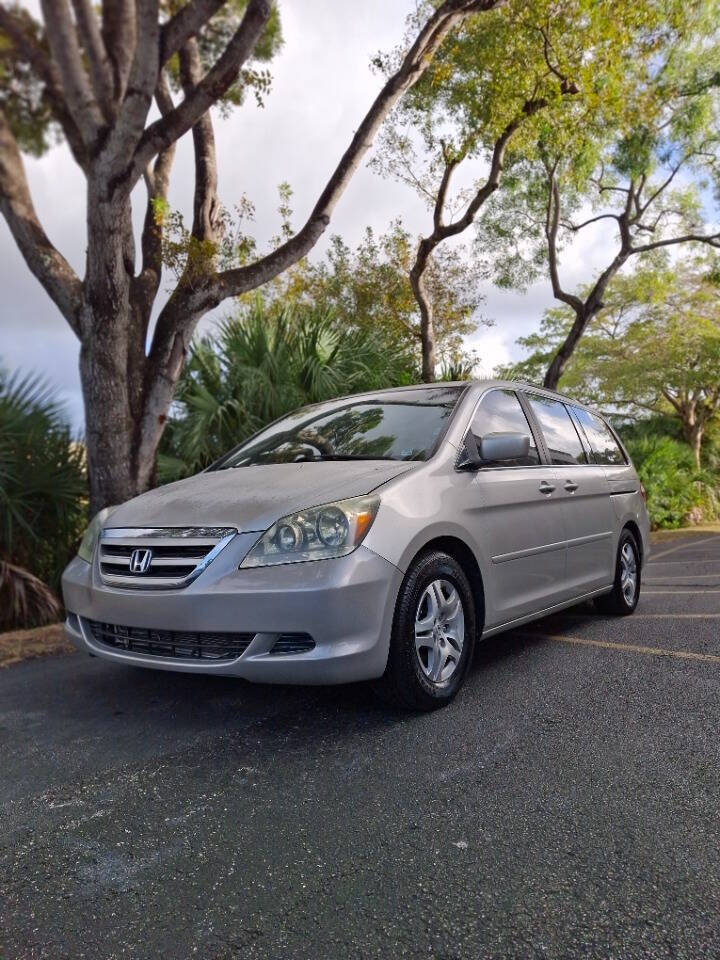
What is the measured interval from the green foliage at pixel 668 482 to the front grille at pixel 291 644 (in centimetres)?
1668

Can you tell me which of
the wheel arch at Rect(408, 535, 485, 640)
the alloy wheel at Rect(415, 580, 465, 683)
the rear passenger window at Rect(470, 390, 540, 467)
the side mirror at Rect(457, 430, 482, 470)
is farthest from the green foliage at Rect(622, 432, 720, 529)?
the alloy wheel at Rect(415, 580, 465, 683)

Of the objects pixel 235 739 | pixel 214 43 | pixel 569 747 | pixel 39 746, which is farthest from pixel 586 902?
pixel 214 43

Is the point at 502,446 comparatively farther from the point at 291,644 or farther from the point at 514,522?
the point at 291,644

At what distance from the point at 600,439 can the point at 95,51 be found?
5591mm

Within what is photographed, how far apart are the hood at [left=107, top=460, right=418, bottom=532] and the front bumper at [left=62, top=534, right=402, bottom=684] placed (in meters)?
0.18

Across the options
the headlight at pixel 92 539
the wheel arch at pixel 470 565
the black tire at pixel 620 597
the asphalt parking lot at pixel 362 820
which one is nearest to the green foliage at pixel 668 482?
the black tire at pixel 620 597

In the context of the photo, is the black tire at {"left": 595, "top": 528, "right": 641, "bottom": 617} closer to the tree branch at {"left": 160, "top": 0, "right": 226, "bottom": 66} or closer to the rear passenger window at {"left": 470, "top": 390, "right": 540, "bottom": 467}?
the rear passenger window at {"left": 470, "top": 390, "right": 540, "bottom": 467}

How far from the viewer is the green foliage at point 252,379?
8.95m

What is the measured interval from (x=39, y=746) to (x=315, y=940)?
75.3 inches

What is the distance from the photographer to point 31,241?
23.7 ft

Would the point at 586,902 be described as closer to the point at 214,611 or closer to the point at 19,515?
the point at 214,611

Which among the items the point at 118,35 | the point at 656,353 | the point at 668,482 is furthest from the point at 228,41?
the point at 656,353

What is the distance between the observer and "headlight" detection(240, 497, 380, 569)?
10.6 feet

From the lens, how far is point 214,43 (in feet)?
30.6
